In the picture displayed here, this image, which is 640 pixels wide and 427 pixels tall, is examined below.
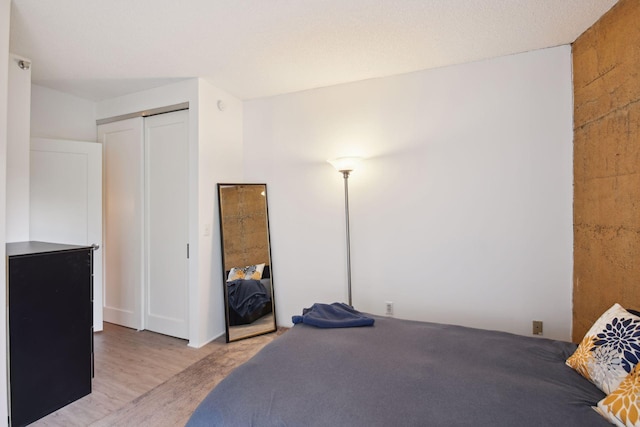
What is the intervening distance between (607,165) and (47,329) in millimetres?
3829

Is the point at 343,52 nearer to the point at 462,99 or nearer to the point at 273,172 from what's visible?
the point at 462,99

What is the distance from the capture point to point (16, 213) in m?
2.29

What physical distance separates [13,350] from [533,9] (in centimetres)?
387

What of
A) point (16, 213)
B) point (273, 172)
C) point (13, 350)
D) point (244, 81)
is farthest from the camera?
point (273, 172)

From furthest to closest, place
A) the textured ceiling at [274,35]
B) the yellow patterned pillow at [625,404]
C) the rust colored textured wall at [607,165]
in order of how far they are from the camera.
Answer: the textured ceiling at [274,35], the rust colored textured wall at [607,165], the yellow patterned pillow at [625,404]

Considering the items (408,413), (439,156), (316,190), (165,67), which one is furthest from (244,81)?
(408,413)

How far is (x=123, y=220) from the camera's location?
3275mm

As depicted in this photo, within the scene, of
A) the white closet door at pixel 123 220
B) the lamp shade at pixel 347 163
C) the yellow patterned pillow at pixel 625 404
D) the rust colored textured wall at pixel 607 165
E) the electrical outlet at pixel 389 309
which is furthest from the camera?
the white closet door at pixel 123 220

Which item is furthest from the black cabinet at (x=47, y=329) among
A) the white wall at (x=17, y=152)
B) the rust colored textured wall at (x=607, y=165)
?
the rust colored textured wall at (x=607, y=165)

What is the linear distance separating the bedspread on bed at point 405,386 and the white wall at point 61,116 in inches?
132

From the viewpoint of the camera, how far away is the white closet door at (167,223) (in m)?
2.99

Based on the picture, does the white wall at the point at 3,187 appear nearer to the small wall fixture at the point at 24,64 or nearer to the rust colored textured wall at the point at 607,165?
the small wall fixture at the point at 24,64

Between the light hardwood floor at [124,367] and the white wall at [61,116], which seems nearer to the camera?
the light hardwood floor at [124,367]

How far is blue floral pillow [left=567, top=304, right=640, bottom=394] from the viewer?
1.17 meters
